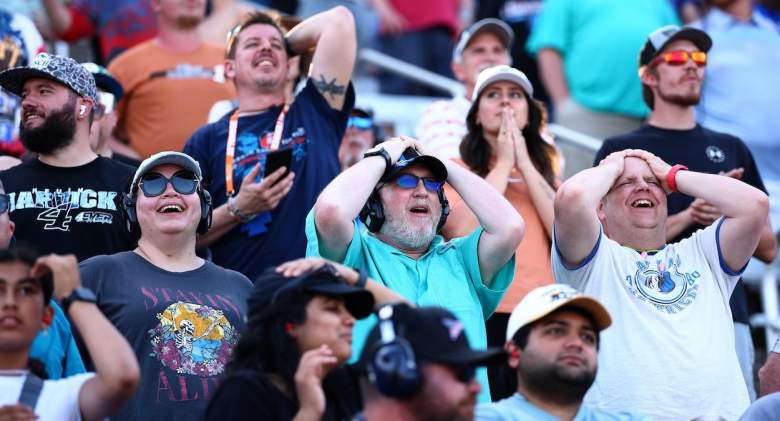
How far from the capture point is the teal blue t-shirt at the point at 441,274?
6559mm

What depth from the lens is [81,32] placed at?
35.4 ft

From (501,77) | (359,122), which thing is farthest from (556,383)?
(359,122)

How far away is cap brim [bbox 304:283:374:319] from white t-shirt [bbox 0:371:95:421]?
2.99 ft

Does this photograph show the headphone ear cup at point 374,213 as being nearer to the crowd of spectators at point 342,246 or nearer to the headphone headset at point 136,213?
the crowd of spectators at point 342,246

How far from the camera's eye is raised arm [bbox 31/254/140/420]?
5168 millimetres

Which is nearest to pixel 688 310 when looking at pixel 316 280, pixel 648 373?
pixel 648 373

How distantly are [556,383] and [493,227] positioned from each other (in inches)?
47.7

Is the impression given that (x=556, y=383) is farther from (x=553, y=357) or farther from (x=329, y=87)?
(x=329, y=87)

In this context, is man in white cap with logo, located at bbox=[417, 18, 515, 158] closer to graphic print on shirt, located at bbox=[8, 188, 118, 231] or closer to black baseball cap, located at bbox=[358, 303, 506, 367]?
graphic print on shirt, located at bbox=[8, 188, 118, 231]

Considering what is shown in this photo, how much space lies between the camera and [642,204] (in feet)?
23.2

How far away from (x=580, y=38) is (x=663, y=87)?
9.66 ft

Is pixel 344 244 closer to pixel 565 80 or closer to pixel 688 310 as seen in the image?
pixel 688 310

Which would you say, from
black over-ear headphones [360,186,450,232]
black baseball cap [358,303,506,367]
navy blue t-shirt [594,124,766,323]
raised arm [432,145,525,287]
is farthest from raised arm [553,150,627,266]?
black baseball cap [358,303,506,367]

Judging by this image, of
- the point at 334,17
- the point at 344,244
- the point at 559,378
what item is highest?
the point at 334,17
